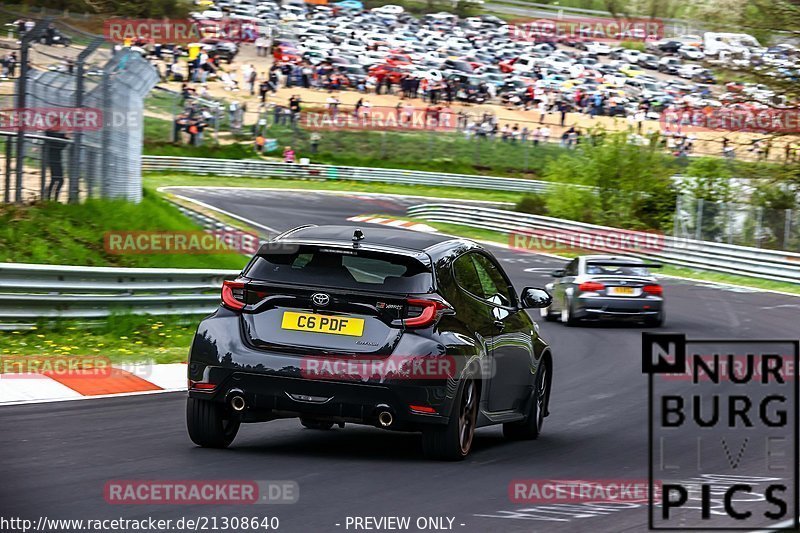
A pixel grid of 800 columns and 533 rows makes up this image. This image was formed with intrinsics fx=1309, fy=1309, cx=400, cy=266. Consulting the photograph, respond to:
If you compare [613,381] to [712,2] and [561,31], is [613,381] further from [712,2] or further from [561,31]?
[561,31]

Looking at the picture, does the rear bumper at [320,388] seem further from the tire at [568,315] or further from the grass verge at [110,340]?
the tire at [568,315]

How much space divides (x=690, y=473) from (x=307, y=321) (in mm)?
2734

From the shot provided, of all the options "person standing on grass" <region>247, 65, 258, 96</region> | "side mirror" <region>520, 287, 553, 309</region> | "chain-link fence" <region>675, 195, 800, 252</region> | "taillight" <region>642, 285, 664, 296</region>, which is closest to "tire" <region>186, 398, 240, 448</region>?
"side mirror" <region>520, 287, 553, 309</region>

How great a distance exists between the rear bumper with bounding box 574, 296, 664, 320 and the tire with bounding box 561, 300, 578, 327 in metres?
0.30

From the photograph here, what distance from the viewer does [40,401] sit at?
10.7 m

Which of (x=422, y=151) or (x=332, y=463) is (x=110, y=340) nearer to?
(x=332, y=463)

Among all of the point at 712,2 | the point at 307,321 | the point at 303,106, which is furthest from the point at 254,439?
the point at 303,106

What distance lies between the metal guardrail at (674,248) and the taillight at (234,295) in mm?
25799

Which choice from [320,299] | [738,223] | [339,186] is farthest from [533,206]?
[320,299]

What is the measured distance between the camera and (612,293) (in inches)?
871

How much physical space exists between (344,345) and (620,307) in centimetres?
1462

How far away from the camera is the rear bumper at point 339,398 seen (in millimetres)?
8000

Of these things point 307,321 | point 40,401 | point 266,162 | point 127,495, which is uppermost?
point 307,321

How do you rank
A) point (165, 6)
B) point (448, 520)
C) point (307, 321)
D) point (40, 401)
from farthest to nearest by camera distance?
point (165, 6) → point (40, 401) → point (307, 321) → point (448, 520)
